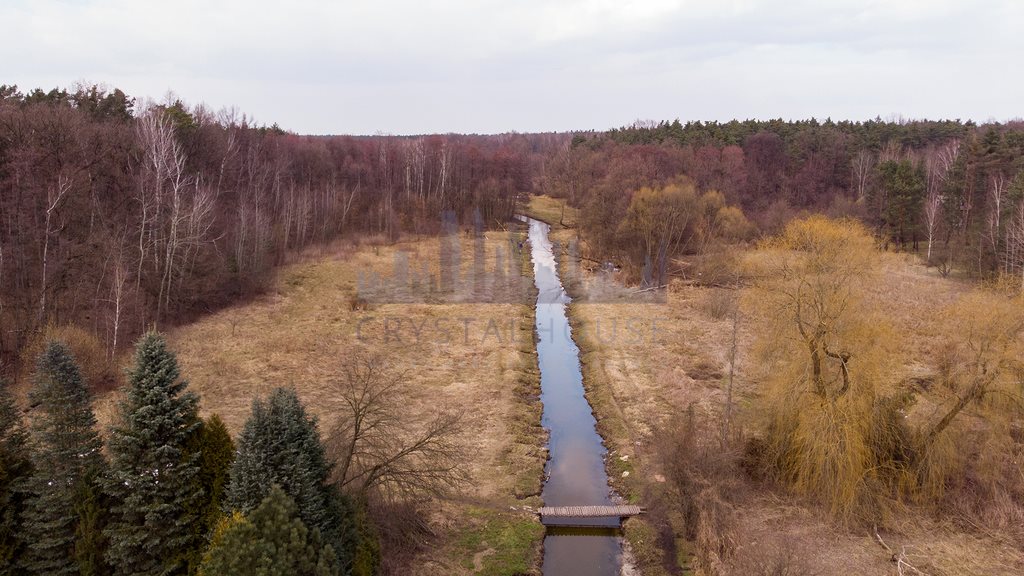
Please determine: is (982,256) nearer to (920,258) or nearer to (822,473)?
(920,258)

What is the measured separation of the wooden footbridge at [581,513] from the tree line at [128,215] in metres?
19.6

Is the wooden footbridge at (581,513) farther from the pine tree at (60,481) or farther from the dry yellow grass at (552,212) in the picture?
the dry yellow grass at (552,212)

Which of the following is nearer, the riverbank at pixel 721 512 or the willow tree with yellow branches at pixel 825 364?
the riverbank at pixel 721 512

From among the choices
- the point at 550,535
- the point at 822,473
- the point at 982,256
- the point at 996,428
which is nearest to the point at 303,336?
the point at 550,535

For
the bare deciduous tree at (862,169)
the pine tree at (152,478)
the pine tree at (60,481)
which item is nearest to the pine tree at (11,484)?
the pine tree at (60,481)

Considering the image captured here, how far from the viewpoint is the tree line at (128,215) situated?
2783 cm

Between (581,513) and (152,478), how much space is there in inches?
457

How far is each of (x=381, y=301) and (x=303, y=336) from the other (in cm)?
913

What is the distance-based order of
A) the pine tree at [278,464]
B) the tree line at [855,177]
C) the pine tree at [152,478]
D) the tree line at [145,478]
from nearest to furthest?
the pine tree at [278,464] < the tree line at [145,478] < the pine tree at [152,478] < the tree line at [855,177]

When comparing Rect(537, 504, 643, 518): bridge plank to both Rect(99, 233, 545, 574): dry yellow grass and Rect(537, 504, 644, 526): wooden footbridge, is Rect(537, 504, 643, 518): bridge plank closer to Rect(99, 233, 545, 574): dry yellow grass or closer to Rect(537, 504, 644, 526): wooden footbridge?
Rect(537, 504, 644, 526): wooden footbridge

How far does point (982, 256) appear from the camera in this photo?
42.8 m

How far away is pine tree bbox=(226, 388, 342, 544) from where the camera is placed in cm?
1161

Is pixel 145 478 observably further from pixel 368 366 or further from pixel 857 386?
pixel 857 386

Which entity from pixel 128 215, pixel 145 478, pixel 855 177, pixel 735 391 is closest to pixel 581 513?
pixel 735 391
